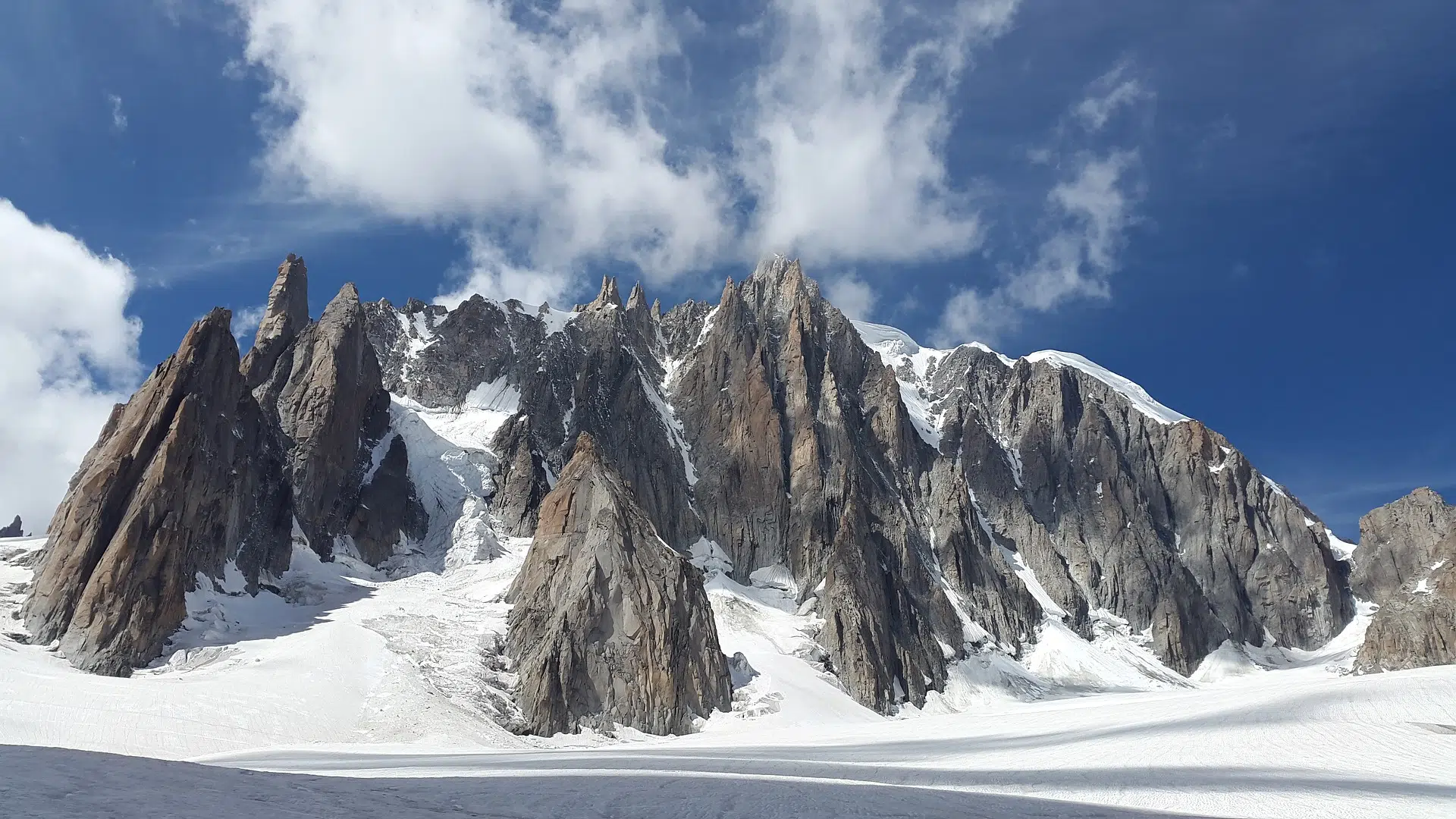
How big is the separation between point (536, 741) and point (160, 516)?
35283 mm

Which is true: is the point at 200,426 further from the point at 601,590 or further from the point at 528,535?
the point at 528,535

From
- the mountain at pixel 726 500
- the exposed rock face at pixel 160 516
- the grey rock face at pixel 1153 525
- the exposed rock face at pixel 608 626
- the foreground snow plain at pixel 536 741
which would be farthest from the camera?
the grey rock face at pixel 1153 525

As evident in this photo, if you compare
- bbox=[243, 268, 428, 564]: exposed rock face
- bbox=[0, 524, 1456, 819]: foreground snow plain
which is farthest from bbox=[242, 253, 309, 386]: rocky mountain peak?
bbox=[0, 524, 1456, 819]: foreground snow plain

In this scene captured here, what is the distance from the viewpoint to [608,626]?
74.9 m

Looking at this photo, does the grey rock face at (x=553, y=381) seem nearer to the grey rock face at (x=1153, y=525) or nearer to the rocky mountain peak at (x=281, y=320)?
the rocky mountain peak at (x=281, y=320)

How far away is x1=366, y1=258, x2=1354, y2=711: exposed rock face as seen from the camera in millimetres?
127250

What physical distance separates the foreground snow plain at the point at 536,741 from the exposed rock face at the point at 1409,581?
44.4 meters

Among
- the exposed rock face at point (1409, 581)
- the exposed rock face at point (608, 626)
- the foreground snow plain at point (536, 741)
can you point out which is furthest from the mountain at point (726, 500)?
the exposed rock face at point (1409, 581)

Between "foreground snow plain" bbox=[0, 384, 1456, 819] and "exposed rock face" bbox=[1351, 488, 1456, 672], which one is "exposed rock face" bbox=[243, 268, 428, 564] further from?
"exposed rock face" bbox=[1351, 488, 1456, 672]

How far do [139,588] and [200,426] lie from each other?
16.1 metres

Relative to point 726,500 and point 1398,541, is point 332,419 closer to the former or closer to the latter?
point 726,500

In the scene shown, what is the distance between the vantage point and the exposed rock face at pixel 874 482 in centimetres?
12725

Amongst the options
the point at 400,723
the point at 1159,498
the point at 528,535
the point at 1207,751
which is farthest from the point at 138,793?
the point at 1159,498

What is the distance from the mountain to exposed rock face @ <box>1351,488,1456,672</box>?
7017 millimetres
